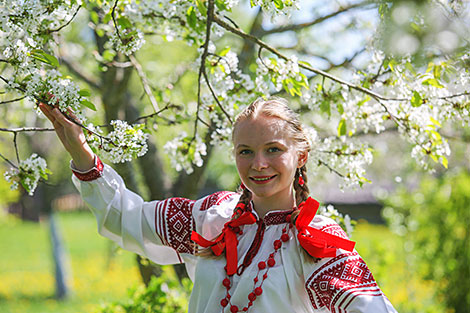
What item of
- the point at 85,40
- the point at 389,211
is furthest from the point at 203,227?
the point at 85,40

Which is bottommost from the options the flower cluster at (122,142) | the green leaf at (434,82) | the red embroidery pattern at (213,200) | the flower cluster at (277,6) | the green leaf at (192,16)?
the red embroidery pattern at (213,200)

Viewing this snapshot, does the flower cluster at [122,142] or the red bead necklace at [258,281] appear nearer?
the red bead necklace at [258,281]

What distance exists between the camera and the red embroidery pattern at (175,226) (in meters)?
2.13

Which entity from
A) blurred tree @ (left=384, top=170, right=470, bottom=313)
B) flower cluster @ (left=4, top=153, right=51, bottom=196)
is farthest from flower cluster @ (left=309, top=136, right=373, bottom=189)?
blurred tree @ (left=384, top=170, right=470, bottom=313)

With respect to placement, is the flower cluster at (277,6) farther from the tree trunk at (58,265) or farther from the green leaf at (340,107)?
the tree trunk at (58,265)

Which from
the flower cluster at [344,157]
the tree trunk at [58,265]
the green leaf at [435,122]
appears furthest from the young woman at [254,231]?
the tree trunk at [58,265]

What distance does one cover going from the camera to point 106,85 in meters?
3.72

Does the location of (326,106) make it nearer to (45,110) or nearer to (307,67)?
(307,67)

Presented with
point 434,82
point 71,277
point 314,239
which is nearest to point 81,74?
point 434,82

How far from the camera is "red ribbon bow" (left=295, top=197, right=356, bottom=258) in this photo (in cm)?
176

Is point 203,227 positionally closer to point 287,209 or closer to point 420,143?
point 287,209

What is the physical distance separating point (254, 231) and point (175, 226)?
0.35m

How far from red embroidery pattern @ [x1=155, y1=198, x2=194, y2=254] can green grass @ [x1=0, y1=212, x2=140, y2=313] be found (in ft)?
4.49

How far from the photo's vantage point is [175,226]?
6.98 ft
